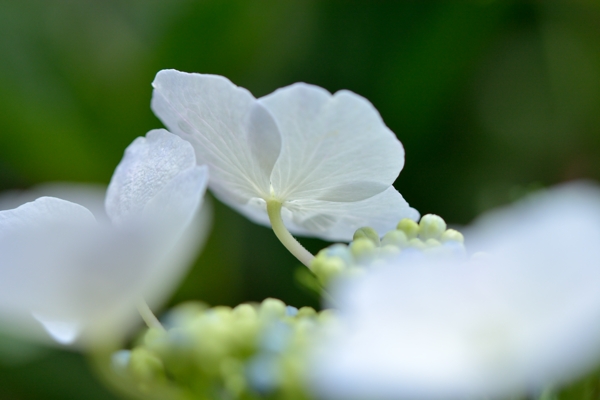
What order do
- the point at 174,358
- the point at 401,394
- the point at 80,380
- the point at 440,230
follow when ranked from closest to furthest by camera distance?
the point at 401,394
the point at 174,358
the point at 440,230
the point at 80,380

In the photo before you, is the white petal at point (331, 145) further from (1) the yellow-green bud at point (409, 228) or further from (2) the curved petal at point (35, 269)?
(2) the curved petal at point (35, 269)

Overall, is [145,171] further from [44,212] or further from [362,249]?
[362,249]

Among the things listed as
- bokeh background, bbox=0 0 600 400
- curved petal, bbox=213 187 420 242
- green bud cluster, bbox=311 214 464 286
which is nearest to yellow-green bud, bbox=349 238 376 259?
A: green bud cluster, bbox=311 214 464 286

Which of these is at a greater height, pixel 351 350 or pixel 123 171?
pixel 123 171

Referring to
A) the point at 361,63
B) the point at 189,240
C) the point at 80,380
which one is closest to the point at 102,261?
the point at 189,240

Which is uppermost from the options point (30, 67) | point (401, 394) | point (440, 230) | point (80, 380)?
point (30, 67)

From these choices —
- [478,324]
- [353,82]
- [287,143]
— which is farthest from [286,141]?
[353,82]

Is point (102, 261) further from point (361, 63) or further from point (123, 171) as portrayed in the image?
point (361, 63)
